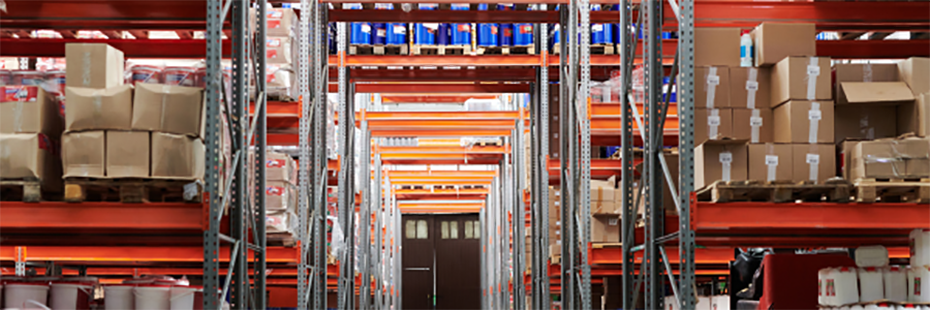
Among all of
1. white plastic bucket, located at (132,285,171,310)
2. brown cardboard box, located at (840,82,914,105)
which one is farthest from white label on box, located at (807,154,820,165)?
white plastic bucket, located at (132,285,171,310)

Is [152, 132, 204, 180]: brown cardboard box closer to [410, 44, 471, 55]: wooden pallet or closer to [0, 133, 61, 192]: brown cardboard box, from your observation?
[0, 133, 61, 192]: brown cardboard box

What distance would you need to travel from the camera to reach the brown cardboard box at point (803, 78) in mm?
5602

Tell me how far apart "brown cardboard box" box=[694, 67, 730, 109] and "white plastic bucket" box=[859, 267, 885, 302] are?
1315 mm

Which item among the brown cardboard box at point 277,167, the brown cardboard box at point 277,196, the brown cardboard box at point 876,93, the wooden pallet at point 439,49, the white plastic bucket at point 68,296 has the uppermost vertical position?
the wooden pallet at point 439,49

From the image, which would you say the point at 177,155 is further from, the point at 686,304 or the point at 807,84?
the point at 807,84

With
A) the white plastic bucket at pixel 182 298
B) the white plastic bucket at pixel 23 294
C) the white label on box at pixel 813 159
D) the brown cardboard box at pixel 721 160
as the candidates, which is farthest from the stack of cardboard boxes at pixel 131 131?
the white label on box at pixel 813 159

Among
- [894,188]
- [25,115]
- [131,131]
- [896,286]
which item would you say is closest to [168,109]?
[131,131]

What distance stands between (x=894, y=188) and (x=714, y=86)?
3.98 feet

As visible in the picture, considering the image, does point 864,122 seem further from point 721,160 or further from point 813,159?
point 721,160

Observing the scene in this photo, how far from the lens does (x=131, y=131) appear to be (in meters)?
5.05

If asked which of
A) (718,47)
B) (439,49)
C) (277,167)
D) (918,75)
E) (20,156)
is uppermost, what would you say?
(439,49)

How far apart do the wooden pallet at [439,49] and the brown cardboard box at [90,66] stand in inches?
281

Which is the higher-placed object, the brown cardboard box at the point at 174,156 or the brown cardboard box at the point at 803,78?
the brown cardboard box at the point at 803,78

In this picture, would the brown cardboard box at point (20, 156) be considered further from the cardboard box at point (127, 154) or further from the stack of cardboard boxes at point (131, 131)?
the cardboard box at point (127, 154)
